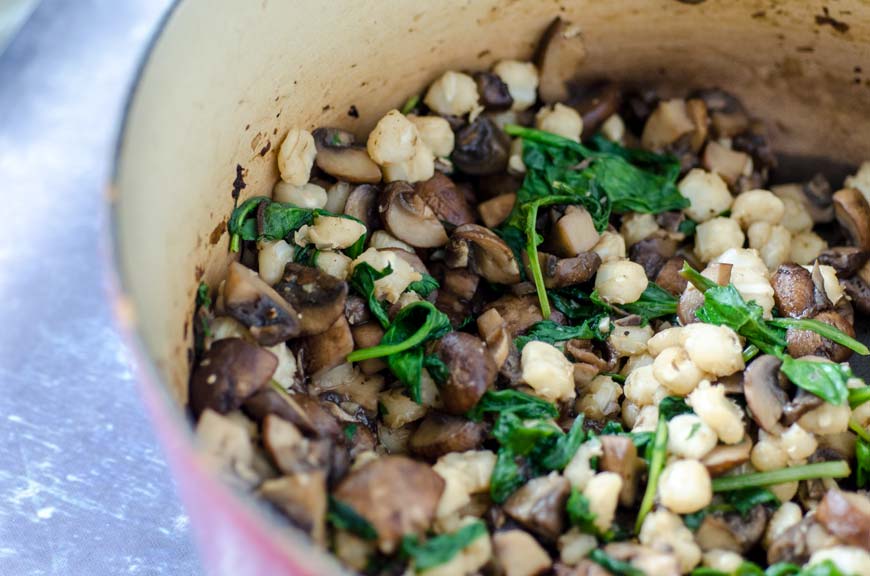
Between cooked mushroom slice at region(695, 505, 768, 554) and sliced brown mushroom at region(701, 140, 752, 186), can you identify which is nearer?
cooked mushroom slice at region(695, 505, 768, 554)

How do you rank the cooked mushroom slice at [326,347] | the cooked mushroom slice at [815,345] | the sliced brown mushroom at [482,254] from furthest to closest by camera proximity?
1. the sliced brown mushroom at [482,254]
2. the cooked mushroom slice at [815,345]
3. the cooked mushroom slice at [326,347]

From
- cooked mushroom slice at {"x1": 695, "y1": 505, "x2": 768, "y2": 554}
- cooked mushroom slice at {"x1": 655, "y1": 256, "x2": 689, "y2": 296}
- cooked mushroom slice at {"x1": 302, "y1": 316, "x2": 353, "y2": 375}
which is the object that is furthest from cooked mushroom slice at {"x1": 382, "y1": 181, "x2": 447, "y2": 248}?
cooked mushroom slice at {"x1": 695, "y1": 505, "x2": 768, "y2": 554}

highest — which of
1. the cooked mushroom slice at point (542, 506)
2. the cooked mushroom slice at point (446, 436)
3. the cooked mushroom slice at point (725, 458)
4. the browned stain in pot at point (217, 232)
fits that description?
the browned stain in pot at point (217, 232)

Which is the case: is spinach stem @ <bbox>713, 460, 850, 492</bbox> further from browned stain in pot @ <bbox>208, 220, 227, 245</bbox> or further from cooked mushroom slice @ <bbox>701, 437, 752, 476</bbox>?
browned stain in pot @ <bbox>208, 220, 227, 245</bbox>

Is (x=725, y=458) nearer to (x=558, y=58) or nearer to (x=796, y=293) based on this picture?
(x=796, y=293)

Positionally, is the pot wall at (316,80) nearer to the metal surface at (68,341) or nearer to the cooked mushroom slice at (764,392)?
the metal surface at (68,341)

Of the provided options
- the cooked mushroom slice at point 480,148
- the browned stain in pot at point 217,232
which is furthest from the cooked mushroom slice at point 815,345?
the browned stain in pot at point 217,232

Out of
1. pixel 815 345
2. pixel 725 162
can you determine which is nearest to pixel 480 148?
pixel 725 162
